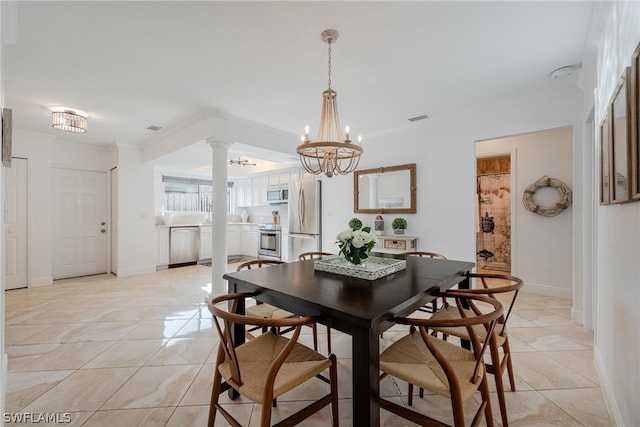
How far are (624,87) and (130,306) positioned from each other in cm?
472

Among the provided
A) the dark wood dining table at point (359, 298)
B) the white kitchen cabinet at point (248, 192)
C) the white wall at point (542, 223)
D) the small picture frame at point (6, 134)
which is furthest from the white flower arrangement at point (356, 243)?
the white kitchen cabinet at point (248, 192)

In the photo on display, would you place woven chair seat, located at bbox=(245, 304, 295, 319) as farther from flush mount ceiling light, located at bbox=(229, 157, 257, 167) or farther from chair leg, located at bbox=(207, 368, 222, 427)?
flush mount ceiling light, located at bbox=(229, 157, 257, 167)

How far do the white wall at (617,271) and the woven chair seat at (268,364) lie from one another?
1443mm

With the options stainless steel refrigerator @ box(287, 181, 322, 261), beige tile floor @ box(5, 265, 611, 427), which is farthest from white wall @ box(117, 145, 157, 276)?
stainless steel refrigerator @ box(287, 181, 322, 261)

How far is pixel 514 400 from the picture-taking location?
178 cm

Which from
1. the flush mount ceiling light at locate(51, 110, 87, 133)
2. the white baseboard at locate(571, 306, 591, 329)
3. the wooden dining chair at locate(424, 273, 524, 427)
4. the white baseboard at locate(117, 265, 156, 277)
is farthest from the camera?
the white baseboard at locate(117, 265, 156, 277)

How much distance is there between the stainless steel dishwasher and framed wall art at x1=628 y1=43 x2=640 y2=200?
6478mm

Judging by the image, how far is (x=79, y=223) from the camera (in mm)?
5230

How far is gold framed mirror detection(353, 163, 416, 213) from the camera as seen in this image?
14.1 feet

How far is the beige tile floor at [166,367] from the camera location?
1.69 metres

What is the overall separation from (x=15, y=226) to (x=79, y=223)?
2.97 feet

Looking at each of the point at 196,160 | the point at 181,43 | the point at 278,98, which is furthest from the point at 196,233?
the point at 181,43

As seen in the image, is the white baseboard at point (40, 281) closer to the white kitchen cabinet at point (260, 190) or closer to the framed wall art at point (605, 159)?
the white kitchen cabinet at point (260, 190)

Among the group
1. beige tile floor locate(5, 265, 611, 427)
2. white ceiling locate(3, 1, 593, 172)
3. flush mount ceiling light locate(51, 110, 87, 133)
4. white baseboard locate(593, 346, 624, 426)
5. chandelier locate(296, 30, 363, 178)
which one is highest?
white ceiling locate(3, 1, 593, 172)
